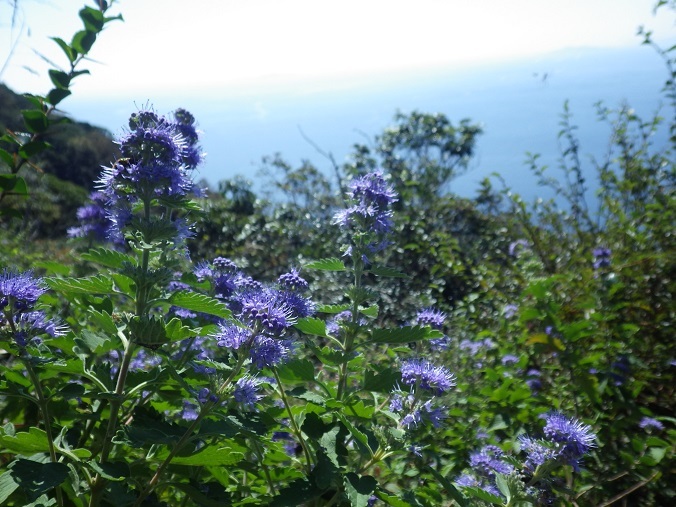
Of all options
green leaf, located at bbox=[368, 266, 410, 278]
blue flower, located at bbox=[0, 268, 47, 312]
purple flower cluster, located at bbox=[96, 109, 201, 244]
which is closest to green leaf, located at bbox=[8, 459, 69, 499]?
blue flower, located at bbox=[0, 268, 47, 312]

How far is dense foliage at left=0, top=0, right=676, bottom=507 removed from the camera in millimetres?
1468

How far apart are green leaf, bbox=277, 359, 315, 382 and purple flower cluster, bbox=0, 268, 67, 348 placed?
0.65 metres

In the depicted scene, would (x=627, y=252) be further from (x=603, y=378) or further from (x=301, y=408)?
(x=301, y=408)

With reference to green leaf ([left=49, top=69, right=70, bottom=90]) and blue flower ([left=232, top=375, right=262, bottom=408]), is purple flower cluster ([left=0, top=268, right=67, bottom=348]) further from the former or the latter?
green leaf ([left=49, top=69, right=70, bottom=90])

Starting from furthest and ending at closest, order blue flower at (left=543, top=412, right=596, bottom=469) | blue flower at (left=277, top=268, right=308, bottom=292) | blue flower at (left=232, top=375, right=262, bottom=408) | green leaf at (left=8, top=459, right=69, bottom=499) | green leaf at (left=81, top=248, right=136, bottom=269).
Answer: blue flower at (left=277, top=268, right=308, bottom=292) < blue flower at (left=543, top=412, right=596, bottom=469) < blue flower at (left=232, top=375, right=262, bottom=408) < green leaf at (left=81, top=248, right=136, bottom=269) < green leaf at (left=8, top=459, right=69, bottom=499)

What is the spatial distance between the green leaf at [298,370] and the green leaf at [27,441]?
627 mm

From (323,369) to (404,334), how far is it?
566 millimetres

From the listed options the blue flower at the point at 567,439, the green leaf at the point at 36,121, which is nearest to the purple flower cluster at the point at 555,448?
the blue flower at the point at 567,439

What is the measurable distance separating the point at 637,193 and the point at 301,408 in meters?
3.25

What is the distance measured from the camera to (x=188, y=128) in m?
1.93

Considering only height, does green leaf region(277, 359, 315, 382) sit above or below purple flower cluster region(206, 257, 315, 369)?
below

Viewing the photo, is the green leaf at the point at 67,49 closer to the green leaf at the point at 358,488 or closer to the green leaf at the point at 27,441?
the green leaf at the point at 27,441

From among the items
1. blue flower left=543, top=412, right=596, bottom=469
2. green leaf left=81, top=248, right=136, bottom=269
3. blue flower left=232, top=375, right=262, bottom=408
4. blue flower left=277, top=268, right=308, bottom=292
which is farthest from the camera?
blue flower left=277, top=268, right=308, bottom=292

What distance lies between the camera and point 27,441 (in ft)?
4.64
